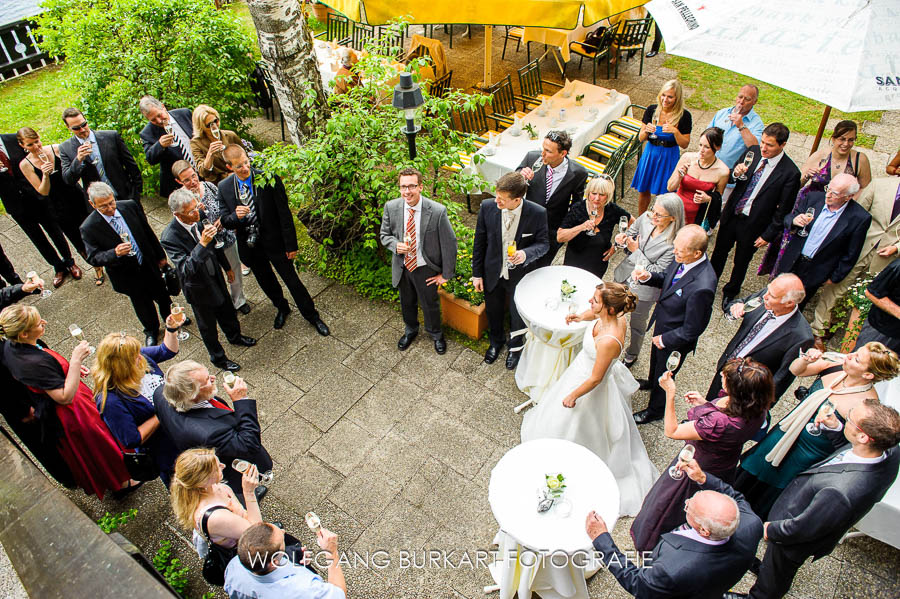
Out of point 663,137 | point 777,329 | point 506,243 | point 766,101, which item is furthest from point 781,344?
point 766,101

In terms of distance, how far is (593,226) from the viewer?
5148mm

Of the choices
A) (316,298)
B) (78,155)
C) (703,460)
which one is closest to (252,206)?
(316,298)

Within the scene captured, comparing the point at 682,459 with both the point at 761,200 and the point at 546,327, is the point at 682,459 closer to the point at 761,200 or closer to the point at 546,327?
the point at 546,327

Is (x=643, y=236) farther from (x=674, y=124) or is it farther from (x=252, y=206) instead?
(x=252, y=206)

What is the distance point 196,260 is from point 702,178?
4.92 m

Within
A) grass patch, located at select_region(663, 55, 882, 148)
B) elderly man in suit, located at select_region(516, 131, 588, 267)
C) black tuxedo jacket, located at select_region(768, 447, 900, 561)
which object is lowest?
grass patch, located at select_region(663, 55, 882, 148)

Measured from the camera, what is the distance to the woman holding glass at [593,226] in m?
5.00

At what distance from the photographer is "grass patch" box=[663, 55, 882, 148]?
899cm

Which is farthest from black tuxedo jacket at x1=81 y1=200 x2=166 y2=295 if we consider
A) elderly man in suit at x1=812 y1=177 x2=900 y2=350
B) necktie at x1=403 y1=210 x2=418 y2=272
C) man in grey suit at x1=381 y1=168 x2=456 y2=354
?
elderly man in suit at x1=812 y1=177 x2=900 y2=350

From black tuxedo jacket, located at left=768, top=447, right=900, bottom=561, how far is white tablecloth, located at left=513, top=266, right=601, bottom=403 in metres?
1.90

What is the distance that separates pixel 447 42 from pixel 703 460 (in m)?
11.0

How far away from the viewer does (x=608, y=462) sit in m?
4.58

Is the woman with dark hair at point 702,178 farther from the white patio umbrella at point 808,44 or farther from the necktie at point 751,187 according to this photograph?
the white patio umbrella at point 808,44

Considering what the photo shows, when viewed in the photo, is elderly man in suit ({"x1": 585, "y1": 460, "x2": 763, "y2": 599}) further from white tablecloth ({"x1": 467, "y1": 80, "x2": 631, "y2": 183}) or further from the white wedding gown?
white tablecloth ({"x1": 467, "y1": 80, "x2": 631, "y2": 183})
